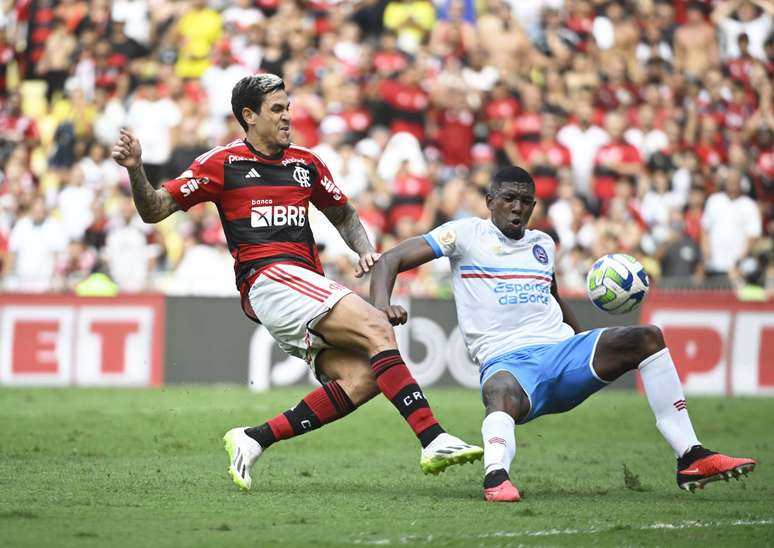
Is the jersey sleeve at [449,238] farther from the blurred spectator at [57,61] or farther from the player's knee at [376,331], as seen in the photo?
the blurred spectator at [57,61]

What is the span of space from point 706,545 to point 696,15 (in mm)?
16464

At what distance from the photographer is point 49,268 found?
704 inches

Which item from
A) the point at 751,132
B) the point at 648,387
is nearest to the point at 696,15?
the point at 751,132

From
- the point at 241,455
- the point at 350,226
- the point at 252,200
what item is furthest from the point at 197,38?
the point at 241,455

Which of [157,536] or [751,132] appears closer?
[157,536]

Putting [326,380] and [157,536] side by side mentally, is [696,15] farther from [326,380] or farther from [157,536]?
[157,536]

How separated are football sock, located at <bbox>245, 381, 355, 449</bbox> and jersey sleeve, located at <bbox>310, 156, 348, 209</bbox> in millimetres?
1274

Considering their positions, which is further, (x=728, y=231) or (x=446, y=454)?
(x=728, y=231)

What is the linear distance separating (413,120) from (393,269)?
11.5 m

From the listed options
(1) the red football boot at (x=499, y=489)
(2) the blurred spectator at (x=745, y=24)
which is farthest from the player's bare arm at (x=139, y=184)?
(2) the blurred spectator at (x=745, y=24)

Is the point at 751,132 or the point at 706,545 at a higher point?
the point at 751,132

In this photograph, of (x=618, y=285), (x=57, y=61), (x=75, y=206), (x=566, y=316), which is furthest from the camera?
(x=57, y=61)

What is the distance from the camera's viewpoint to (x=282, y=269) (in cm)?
818

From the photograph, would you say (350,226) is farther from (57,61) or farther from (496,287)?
(57,61)
